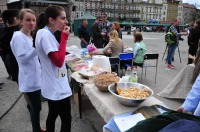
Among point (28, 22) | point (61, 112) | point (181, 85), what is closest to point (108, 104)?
point (61, 112)

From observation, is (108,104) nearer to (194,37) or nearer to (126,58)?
(126,58)

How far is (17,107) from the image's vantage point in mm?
3414

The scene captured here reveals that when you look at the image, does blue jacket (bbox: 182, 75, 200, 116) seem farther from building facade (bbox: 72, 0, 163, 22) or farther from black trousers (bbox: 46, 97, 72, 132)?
building facade (bbox: 72, 0, 163, 22)

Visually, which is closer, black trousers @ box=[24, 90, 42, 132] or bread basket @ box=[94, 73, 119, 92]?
bread basket @ box=[94, 73, 119, 92]

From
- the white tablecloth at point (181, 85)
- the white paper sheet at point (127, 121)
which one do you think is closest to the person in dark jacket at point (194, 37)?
the white tablecloth at point (181, 85)

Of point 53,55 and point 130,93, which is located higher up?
point 53,55

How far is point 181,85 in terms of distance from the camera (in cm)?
377

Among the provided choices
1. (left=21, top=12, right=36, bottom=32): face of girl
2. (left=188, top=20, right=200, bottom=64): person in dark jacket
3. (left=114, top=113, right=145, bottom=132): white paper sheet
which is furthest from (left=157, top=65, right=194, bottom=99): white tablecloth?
(left=21, top=12, right=36, bottom=32): face of girl

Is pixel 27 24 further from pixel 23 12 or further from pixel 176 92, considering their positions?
pixel 176 92

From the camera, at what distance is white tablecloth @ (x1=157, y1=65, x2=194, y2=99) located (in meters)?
Answer: 3.63

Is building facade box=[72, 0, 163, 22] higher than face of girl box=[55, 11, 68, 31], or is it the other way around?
building facade box=[72, 0, 163, 22]

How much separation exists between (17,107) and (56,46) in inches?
96.3

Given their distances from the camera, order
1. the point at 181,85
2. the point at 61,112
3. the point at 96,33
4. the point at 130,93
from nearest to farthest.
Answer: the point at 130,93 < the point at 61,112 < the point at 181,85 < the point at 96,33

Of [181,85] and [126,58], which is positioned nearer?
[181,85]
